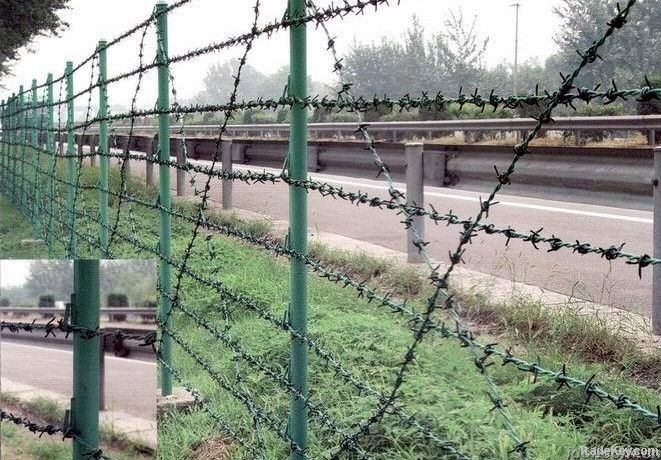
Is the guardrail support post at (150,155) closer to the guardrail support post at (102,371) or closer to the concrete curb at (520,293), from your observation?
the concrete curb at (520,293)

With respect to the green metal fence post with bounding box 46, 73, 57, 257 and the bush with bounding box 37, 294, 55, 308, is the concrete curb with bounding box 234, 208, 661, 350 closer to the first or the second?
the bush with bounding box 37, 294, 55, 308

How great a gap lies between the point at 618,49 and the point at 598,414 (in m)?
1.59

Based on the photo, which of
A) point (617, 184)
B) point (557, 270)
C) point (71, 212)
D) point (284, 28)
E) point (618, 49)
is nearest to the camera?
point (618, 49)

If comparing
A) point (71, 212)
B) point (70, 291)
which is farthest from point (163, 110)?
point (71, 212)

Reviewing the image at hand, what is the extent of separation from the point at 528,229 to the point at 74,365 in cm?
224

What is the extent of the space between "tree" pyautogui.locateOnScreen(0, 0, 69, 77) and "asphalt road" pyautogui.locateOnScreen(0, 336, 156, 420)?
20.8 m

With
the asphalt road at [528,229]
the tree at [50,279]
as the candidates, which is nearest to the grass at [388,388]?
the asphalt road at [528,229]

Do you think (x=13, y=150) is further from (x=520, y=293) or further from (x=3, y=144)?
(x=520, y=293)

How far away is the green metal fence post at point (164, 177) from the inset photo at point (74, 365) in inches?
73.6

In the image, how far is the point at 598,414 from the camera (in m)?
3.59

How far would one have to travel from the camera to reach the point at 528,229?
13.7 ft

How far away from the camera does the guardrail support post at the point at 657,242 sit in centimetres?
405

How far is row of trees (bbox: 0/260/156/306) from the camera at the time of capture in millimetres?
2604

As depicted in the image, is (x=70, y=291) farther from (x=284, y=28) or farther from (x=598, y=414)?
(x=598, y=414)
